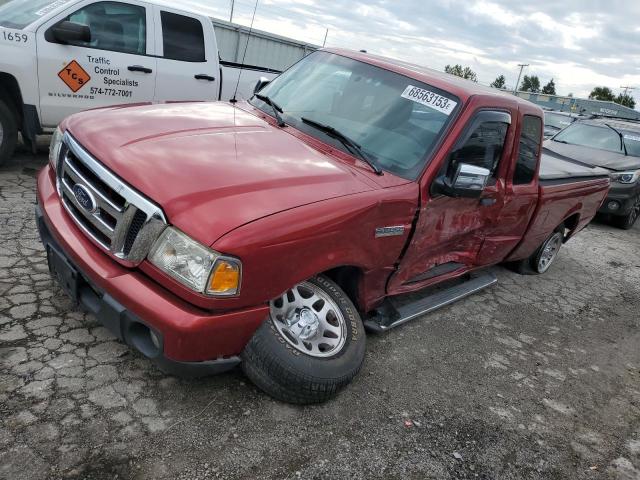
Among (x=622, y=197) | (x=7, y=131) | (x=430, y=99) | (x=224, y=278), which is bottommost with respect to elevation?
(x=7, y=131)

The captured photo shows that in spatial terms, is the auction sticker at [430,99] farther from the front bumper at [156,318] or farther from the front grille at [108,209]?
the front grille at [108,209]

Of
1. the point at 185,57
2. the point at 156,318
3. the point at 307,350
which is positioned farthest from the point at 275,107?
the point at 185,57

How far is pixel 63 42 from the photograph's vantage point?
17.7 ft

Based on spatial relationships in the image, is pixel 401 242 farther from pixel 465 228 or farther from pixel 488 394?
pixel 488 394

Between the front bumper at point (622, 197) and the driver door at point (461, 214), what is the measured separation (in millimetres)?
6040

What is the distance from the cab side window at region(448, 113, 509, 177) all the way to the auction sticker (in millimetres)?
229

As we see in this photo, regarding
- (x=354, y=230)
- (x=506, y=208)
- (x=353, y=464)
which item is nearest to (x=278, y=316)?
(x=354, y=230)

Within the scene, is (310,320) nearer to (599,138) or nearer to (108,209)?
(108,209)

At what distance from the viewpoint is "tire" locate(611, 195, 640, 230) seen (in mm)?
9247

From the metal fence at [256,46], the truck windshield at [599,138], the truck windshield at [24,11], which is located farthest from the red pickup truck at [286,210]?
the metal fence at [256,46]

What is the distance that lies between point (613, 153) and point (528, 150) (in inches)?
264

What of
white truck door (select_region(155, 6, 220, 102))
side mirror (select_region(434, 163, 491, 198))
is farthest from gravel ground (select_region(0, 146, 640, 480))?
white truck door (select_region(155, 6, 220, 102))

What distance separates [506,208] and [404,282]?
1.22m

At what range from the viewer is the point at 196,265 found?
234 cm
